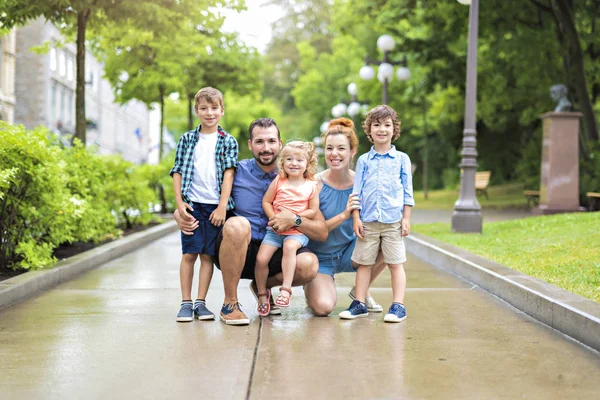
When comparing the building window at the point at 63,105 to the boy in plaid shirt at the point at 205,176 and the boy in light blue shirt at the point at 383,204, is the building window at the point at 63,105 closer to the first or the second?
the boy in plaid shirt at the point at 205,176

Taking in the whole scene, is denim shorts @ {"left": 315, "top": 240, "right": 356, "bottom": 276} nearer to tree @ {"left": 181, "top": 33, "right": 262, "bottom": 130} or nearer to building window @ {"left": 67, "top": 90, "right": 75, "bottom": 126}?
tree @ {"left": 181, "top": 33, "right": 262, "bottom": 130}

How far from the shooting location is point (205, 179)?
6.01 metres

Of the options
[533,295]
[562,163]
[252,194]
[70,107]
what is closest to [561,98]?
[562,163]

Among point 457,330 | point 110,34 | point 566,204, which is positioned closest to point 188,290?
point 457,330

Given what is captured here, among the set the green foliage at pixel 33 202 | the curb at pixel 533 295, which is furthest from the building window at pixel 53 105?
the curb at pixel 533 295

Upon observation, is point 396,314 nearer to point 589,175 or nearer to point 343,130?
point 343,130

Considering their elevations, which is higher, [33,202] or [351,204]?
[351,204]

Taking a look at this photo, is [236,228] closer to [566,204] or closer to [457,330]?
[457,330]

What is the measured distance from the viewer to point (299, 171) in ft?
19.9

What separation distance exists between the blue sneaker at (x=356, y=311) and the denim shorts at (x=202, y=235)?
3.79ft

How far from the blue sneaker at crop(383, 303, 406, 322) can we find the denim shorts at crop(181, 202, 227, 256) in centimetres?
145

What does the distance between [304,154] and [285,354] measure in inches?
68.1

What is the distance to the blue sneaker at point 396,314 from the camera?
6125mm

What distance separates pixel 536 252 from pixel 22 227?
5966mm
